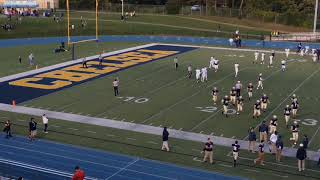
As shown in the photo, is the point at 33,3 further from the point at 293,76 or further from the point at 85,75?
the point at 293,76

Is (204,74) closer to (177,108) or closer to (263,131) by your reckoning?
(177,108)

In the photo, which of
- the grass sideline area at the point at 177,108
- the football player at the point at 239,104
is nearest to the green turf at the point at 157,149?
the grass sideline area at the point at 177,108

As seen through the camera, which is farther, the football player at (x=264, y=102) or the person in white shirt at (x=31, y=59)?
the person in white shirt at (x=31, y=59)

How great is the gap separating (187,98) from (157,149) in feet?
28.9

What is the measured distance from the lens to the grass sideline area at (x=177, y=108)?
66.0ft

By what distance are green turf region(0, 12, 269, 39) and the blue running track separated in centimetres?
3902

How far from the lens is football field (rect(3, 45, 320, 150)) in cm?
2459

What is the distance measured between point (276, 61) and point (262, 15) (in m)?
33.2

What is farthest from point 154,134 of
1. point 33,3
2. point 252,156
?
point 33,3

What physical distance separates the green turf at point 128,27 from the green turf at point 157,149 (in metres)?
36.2

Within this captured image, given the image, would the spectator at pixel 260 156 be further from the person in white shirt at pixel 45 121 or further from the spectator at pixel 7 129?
the spectator at pixel 7 129

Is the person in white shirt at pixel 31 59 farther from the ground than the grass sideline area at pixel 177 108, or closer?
farther from the ground

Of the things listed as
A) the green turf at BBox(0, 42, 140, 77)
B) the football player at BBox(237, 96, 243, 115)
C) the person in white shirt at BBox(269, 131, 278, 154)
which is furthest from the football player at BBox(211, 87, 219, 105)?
the green turf at BBox(0, 42, 140, 77)

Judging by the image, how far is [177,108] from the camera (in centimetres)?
2731
